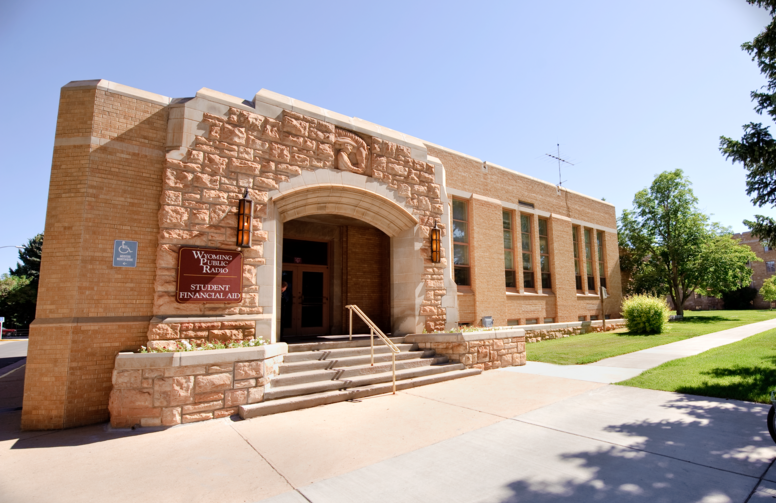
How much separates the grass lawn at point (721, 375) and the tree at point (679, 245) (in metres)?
14.9

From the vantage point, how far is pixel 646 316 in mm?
15680

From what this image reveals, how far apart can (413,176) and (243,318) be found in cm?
562

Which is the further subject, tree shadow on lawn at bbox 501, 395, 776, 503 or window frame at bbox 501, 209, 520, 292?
window frame at bbox 501, 209, 520, 292

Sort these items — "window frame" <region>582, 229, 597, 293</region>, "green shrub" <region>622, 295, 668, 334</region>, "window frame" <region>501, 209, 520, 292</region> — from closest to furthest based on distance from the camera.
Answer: "green shrub" <region>622, 295, 668, 334</region> < "window frame" <region>501, 209, 520, 292</region> < "window frame" <region>582, 229, 597, 293</region>

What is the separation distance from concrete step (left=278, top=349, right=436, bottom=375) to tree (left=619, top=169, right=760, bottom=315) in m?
21.0

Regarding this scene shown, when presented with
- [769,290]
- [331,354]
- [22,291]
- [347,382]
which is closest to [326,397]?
[347,382]

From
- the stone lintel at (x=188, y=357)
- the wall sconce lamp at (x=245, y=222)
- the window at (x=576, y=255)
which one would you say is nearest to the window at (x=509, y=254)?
the window at (x=576, y=255)

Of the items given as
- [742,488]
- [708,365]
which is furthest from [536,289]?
[742,488]

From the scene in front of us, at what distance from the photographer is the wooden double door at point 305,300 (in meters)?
11.4

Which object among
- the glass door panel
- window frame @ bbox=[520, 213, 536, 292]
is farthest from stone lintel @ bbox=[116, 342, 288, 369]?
window frame @ bbox=[520, 213, 536, 292]

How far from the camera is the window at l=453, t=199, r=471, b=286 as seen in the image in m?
14.3

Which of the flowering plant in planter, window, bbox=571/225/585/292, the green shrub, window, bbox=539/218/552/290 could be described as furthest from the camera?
window, bbox=571/225/585/292

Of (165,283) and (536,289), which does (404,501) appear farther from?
(536,289)

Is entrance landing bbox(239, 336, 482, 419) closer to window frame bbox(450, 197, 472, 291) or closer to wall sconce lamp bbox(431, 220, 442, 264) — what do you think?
wall sconce lamp bbox(431, 220, 442, 264)
